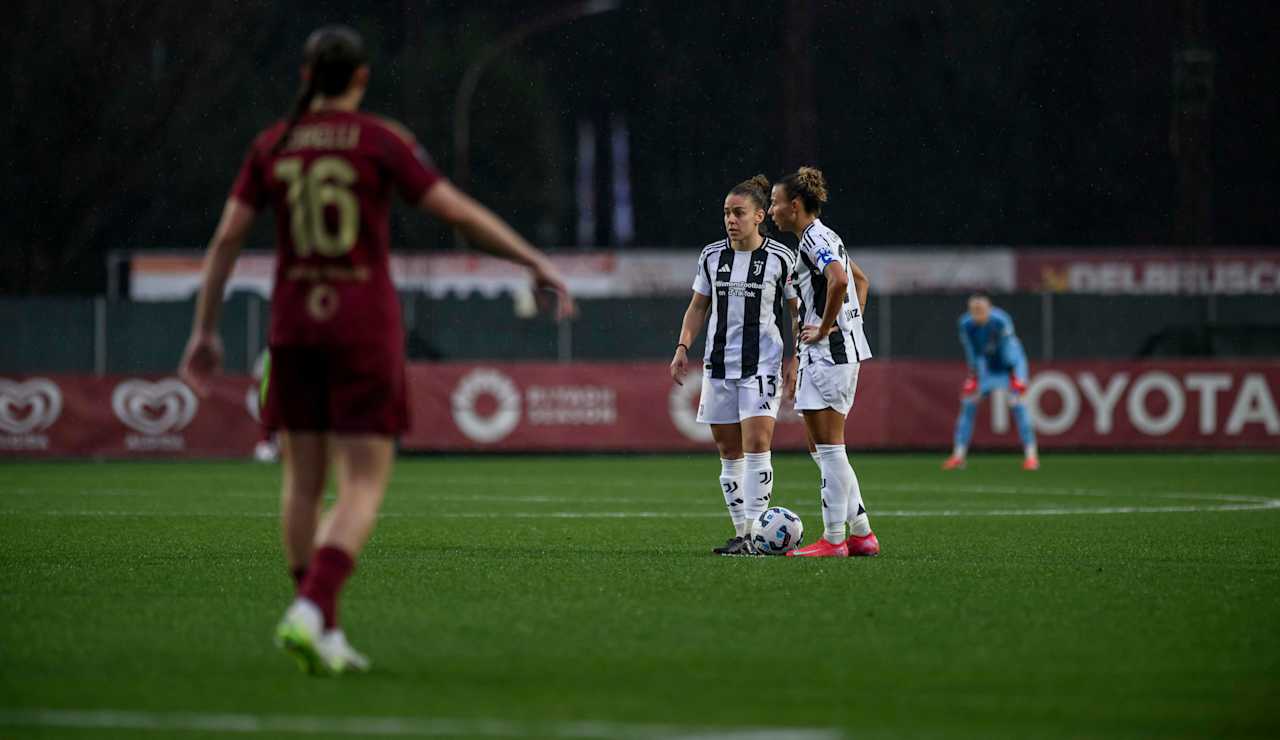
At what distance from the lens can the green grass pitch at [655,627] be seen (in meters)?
5.95

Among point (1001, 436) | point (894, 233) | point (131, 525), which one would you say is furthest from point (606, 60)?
point (131, 525)

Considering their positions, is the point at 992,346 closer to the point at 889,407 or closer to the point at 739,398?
the point at 889,407

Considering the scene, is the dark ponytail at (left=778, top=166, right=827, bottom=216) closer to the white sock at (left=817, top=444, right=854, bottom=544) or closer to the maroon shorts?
the white sock at (left=817, top=444, right=854, bottom=544)

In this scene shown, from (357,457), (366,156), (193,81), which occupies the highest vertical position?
(193,81)

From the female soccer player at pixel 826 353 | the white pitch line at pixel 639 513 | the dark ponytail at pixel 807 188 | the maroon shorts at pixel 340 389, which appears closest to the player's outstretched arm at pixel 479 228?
the maroon shorts at pixel 340 389

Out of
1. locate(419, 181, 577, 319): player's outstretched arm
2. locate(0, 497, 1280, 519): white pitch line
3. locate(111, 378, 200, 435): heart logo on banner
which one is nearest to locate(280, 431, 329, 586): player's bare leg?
locate(419, 181, 577, 319): player's outstretched arm

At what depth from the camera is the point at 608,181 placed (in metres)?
78.8

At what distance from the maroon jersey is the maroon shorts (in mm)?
51

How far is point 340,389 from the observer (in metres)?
6.83

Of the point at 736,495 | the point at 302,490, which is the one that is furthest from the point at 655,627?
the point at 736,495

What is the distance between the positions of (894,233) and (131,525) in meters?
51.2

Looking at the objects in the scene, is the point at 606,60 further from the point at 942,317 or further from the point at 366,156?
the point at 366,156

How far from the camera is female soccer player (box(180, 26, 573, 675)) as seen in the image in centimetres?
680

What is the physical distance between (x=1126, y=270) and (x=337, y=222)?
4575cm
